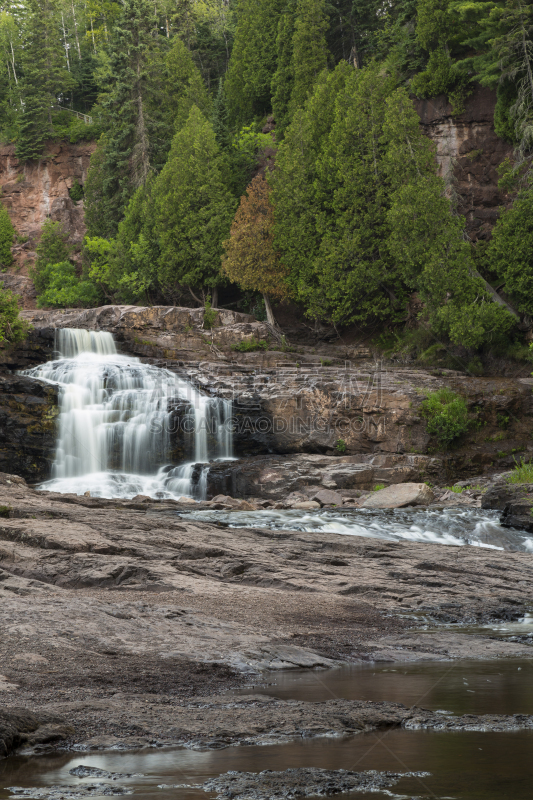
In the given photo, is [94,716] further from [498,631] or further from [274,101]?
[274,101]

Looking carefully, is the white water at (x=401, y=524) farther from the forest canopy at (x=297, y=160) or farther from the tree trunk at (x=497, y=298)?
the tree trunk at (x=497, y=298)

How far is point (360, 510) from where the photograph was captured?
64.0 ft

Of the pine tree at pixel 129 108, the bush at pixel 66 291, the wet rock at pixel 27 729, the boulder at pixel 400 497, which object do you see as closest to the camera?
the wet rock at pixel 27 729

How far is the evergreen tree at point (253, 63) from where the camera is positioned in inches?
1885

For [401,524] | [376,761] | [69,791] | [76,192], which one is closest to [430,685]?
[376,761]

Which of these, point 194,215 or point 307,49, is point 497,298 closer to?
point 194,215

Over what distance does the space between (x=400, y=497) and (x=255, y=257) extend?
20.1 meters

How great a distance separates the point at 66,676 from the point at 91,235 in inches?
1827

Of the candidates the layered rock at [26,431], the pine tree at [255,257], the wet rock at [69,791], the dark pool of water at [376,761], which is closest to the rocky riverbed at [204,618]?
the dark pool of water at [376,761]

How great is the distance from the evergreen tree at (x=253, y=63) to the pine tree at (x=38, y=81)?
542 inches

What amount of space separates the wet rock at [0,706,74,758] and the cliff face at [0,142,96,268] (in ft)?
167

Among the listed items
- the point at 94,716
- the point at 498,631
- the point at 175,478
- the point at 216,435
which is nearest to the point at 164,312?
the point at 216,435

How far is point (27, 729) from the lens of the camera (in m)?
4.33

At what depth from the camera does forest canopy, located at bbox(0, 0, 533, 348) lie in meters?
30.9
